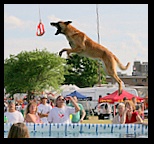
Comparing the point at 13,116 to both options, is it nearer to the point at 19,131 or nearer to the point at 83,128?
the point at 83,128

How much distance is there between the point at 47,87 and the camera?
1671 inches

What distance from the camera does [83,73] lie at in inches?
2288

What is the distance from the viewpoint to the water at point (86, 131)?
8.09 meters

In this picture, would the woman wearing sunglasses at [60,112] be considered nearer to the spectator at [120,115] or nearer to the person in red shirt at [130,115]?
the spectator at [120,115]

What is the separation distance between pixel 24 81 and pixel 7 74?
2536mm

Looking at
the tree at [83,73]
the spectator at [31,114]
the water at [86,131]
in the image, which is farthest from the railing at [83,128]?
the tree at [83,73]

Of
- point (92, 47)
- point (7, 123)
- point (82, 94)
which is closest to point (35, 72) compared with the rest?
point (82, 94)

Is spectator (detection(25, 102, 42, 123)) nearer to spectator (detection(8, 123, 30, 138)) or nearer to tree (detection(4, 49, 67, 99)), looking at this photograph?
spectator (detection(8, 123, 30, 138))

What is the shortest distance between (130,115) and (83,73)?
49.9 meters

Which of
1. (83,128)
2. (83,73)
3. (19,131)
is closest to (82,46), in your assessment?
(83,128)

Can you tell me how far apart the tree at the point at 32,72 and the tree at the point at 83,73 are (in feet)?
44.8
